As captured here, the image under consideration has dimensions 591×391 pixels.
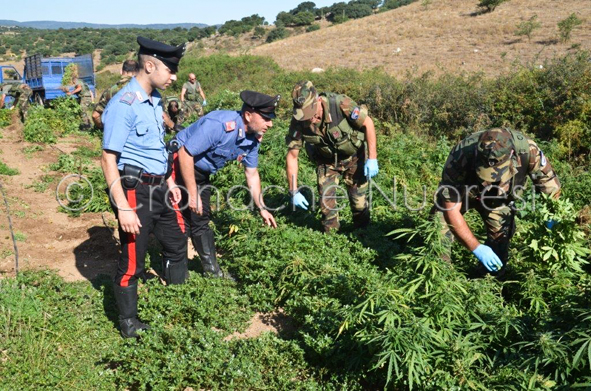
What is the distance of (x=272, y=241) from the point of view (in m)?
4.87

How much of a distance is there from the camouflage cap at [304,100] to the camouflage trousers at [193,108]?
291 inches

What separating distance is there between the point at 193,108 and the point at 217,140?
8.07 m

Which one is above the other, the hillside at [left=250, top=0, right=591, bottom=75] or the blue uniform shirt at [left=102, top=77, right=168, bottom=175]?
the hillside at [left=250, top=0, right=591, bottom=75]

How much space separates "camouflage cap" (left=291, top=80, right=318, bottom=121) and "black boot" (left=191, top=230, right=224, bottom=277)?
1.38 meters

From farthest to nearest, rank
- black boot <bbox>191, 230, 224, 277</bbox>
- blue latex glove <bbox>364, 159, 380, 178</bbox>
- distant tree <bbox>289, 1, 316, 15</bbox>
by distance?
distant tree <bbox>289, 1, 316, 15</bbox>, blue latex glove <bbox>364, 159, 380, 178</bbox>, black boot <bbox>191, 230, 224, 277</bbox>

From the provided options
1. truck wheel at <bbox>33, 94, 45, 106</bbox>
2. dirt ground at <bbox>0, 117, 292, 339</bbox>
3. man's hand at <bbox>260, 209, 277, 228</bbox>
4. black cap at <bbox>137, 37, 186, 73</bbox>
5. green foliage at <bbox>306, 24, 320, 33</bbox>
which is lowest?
dirt ground at <bbox>0, 117, 292, 339</bbox>

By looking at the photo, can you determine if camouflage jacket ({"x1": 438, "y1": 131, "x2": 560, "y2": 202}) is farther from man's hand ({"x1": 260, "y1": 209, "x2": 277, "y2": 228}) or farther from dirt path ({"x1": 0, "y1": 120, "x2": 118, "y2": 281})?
dirt path ({"x1": 0, "y1": 120, "x2": 118, "y2": 281})

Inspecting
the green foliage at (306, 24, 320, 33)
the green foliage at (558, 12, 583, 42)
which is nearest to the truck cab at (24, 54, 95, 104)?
the green foliage at (558, 12, 583, 42)

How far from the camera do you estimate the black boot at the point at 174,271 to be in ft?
14.3

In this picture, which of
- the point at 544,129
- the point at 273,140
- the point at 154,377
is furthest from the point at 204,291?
the point at 544,129

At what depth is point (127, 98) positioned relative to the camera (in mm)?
3336

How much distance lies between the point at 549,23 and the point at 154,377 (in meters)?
24.4

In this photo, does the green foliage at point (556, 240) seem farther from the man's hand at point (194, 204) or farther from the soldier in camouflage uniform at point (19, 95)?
the soldier in camouflage uniform at point (19, 95)

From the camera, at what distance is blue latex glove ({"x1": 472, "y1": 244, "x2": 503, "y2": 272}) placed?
156 inches
